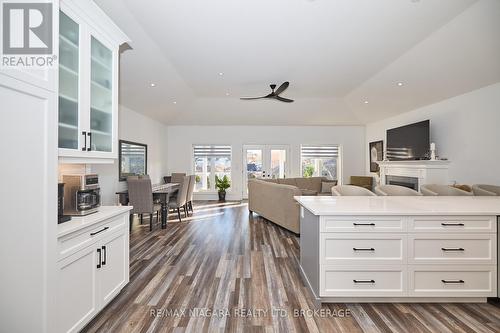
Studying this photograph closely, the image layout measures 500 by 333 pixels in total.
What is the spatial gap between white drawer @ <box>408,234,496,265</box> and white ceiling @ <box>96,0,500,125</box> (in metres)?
2.66

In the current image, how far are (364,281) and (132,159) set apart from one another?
5839mm

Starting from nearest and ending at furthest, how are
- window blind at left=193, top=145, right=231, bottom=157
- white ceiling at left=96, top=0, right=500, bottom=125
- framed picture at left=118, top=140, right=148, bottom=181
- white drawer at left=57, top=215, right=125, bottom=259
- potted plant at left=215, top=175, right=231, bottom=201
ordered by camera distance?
white drawer at left=57, top=215, right=125, bottom=259 < white ceiling at left=96, top=0, right=500, bottom=125 < framed picture at left=118, top=140, right=148, bottom=181 < potted plant at left=215, top=175, right=231, bottom=201 < window blind at left=193, top=145, right=231, bottom=157

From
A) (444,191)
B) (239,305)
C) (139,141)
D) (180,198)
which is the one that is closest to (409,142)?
(444,191)

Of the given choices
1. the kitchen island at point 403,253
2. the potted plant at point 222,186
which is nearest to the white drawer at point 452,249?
the kitchen island at point 403,253

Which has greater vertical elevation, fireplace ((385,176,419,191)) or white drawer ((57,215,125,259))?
fireplace ((385,176,419,191))

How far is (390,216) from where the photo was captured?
2.18 m

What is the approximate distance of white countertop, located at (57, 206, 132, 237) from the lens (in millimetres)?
1667

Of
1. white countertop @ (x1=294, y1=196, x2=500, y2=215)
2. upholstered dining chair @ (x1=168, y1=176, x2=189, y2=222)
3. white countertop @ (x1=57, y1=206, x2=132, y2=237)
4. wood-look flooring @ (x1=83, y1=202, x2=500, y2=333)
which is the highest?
white countertop @ (x1=294, y1=196, x2=500, y2=215)

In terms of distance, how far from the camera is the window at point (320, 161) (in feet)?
30.0

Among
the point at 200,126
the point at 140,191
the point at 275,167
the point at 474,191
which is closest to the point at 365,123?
the point at 275,167

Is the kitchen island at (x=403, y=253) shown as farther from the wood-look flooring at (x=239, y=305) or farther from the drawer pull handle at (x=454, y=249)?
the wood-look flooring at (x=239, y=305)

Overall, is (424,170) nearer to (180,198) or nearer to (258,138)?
(258,138)

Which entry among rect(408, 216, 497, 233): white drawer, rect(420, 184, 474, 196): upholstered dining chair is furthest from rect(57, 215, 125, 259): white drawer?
rect(420, 184, 474, 196): upholstered dining chair

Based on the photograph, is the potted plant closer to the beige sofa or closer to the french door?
the french door
